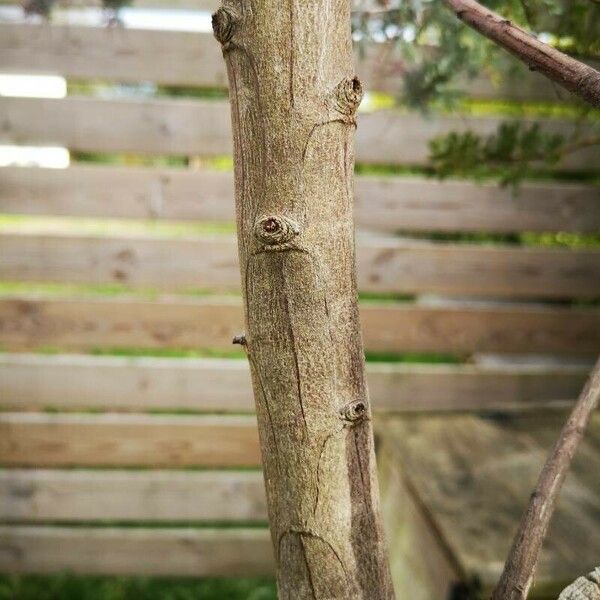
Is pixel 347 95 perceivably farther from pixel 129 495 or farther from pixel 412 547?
pixel 129 495

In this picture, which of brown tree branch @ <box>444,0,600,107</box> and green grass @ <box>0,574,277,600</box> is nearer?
brown tree branch @ <box>444,0,600,107</box>

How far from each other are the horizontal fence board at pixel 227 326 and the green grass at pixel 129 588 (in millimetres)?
854

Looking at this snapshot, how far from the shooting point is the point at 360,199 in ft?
7.38

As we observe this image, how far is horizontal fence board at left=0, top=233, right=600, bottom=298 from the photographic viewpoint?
2.21 meters

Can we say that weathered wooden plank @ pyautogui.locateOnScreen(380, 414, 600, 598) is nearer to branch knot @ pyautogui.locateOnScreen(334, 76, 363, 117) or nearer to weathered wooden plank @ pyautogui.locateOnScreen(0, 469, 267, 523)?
weathered wooden plank @ pyautogui.locateOnScreen(0, 469, 267, 523)

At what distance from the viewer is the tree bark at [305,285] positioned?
667 mm

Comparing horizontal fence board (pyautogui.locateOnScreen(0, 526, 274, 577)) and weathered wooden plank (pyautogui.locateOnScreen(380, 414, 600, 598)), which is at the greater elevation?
weathered wooden plank (pyautogui.locateOnScreen(380, 414, 600, 598))

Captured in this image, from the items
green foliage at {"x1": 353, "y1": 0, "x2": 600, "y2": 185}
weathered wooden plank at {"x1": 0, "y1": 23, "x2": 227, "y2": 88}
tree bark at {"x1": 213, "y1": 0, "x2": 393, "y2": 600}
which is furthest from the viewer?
weathered wooden plank at {"x1": 0, "y1": 23, "x2": 227, "y2": 88}

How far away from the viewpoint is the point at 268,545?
2.58 m

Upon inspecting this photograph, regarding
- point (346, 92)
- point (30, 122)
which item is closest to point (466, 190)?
point (30, 122)

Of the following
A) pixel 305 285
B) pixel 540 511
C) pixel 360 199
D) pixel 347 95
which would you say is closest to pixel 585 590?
pixel 540 511

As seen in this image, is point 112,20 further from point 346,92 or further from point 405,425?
point 405,425

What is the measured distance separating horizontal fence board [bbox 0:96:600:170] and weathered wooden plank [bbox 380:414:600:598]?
837mm

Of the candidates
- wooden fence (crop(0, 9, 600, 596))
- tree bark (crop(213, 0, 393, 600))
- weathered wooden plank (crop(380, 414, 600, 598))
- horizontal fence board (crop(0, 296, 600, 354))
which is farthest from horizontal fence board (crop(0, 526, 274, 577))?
tree bark (crop(213, 0, 393, 600))
